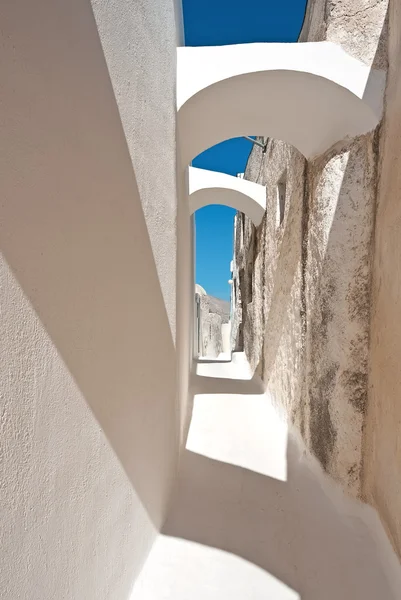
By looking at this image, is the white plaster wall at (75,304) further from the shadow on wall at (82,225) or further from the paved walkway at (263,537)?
the paved walkway at (263,537)

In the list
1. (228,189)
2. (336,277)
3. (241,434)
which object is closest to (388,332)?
(336,277)

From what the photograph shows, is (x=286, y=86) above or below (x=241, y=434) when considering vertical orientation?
above

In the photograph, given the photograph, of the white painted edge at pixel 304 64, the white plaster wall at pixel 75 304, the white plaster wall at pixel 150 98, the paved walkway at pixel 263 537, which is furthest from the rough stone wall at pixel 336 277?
the white plaster wall at pixel 75 304

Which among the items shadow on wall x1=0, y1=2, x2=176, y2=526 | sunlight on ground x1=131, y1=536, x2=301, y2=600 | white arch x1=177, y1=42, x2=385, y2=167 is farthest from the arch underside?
sunlight on ground x1=131, y1=536, x2=301, y2=600

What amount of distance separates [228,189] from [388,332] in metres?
3.92

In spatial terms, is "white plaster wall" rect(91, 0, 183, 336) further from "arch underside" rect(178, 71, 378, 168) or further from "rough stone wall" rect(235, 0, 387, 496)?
"rough stone wall" rect(235, 0, 387, 496)

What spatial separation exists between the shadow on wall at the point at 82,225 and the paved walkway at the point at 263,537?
374mm

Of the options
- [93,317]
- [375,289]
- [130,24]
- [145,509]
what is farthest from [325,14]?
[145,509]

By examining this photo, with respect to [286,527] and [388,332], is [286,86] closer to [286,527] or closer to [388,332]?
[388,332]

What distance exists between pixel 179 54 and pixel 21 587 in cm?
296

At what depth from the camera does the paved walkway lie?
1.77 m

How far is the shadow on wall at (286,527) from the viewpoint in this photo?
6.09ft

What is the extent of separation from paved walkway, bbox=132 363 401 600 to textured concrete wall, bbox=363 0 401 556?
21cm

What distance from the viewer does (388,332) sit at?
211cm
